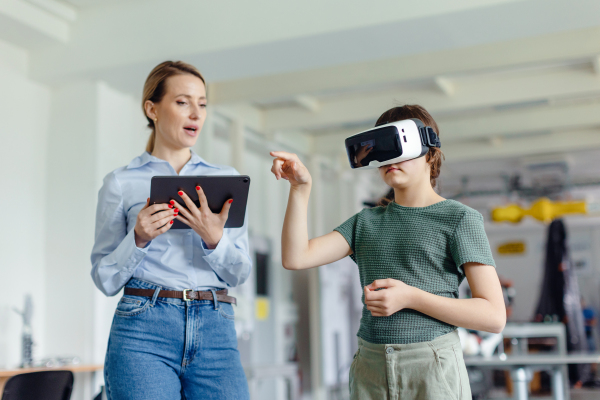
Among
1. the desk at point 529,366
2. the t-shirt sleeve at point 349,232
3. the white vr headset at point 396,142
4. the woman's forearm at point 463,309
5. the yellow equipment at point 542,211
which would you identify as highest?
the yellow equipment at point 542,211

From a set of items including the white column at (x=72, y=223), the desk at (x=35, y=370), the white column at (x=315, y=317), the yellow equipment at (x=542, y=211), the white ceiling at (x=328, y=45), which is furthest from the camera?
the yellow equipment at (x=542, y=211)

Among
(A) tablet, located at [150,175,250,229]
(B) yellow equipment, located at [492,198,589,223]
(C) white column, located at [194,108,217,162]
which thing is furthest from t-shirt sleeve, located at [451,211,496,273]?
(B) yellow equipment, located at [492,198,589,223]

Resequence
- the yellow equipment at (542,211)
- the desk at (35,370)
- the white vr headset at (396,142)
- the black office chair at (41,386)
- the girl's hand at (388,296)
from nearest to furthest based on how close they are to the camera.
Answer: the girl's hand at (388,296) < the white vr headset at (396,142) < the black office chair at (41,386) < the desk at (35,370) < the yellow equipment at (542,211)

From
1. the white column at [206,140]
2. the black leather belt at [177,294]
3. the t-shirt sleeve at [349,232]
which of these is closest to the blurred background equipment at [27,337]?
the white column at [206,140]

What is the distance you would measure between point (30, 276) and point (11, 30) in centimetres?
156

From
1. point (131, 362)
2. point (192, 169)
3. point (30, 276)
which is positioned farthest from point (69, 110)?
point (131, 362)

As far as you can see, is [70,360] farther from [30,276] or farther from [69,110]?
[69,110]

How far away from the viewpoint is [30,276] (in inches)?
160

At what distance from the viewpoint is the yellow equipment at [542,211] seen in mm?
8328

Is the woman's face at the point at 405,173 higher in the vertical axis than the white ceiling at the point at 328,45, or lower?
lower

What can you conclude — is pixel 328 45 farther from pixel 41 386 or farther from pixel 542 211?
pixel 542 211

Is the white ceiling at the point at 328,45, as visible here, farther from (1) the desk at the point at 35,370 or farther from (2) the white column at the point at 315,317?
(1) the desk at the point at 35,370

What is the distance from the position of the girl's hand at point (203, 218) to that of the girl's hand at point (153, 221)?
Result: 0.03 m

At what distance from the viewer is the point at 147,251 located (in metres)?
1.58
